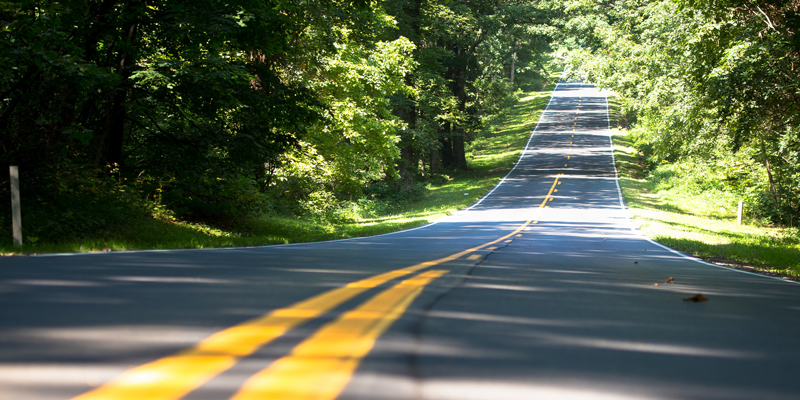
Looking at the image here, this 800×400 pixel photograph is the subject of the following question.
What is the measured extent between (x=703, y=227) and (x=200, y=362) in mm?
23325

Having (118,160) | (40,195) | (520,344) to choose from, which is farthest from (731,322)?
(118,160)

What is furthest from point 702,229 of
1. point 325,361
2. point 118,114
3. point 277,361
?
point 277,361

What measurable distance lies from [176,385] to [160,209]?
440 inches

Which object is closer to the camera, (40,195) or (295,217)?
(40,195)

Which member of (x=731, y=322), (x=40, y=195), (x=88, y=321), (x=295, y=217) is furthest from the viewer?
(x=295, y=217)

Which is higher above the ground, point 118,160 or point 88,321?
point 118,160

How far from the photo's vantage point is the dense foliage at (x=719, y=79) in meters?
12.2

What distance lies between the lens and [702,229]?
65.2 feet

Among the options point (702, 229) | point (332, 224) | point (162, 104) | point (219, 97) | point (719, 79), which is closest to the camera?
point (219, 97)

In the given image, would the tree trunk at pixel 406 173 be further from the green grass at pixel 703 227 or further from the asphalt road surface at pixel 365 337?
the asphalt road surface at pixel 365 337

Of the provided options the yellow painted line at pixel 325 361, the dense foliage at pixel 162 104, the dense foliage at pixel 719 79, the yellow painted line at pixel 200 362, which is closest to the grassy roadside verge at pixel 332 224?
the dense foliage at pixel 162 104

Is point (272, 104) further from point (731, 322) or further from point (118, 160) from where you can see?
point (731, 322)

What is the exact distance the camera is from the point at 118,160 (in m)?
12.1

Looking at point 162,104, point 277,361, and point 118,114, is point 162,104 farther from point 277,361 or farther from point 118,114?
point 277,361
